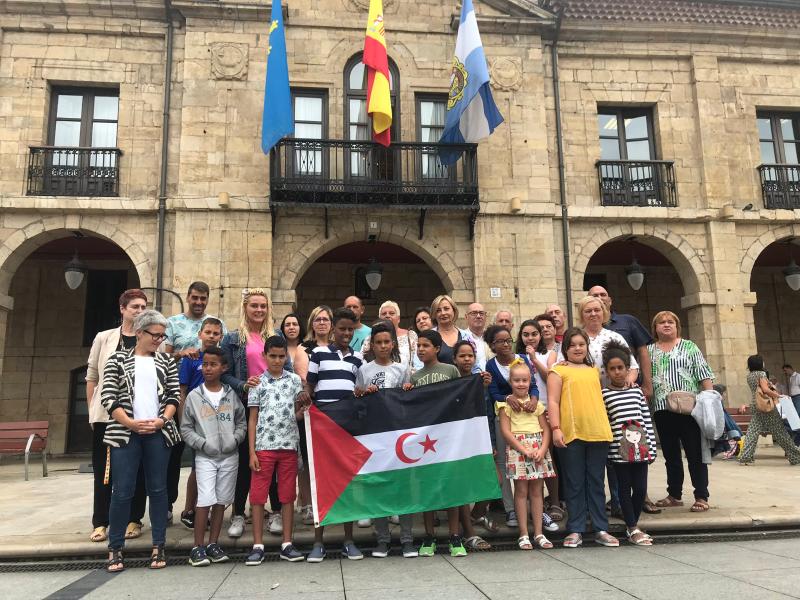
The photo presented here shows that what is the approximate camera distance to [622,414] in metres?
4.96

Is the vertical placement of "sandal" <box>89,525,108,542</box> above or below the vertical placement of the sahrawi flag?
below

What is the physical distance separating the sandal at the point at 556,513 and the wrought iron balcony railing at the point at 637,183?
873cm

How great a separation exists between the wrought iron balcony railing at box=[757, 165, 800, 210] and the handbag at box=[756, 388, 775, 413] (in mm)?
5647

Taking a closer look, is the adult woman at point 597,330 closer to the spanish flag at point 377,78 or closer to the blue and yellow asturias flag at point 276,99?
the spanish flag at point 377,78

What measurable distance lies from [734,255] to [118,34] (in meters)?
14.0

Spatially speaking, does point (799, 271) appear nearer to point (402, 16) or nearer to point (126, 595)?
point (402, 16)

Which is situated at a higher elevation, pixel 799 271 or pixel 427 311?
pixel 799 271

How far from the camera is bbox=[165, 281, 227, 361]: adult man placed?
5.35 m

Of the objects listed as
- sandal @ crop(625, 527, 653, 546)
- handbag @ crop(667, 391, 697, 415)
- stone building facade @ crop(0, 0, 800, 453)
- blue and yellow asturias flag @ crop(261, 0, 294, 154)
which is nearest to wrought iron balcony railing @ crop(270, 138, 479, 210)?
stone building facade @ crop(0, 0, 800, 453)

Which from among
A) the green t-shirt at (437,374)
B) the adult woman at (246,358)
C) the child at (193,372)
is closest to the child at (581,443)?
the green t-shirt at (437,374)

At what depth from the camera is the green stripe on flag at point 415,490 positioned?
463cm

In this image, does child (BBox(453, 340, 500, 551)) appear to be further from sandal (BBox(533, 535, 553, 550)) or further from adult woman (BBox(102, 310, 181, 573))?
adult woman (BBox(102, 310, 181, 573))

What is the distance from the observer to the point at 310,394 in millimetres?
4906

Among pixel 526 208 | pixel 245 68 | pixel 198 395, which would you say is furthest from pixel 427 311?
pixel 245 68
